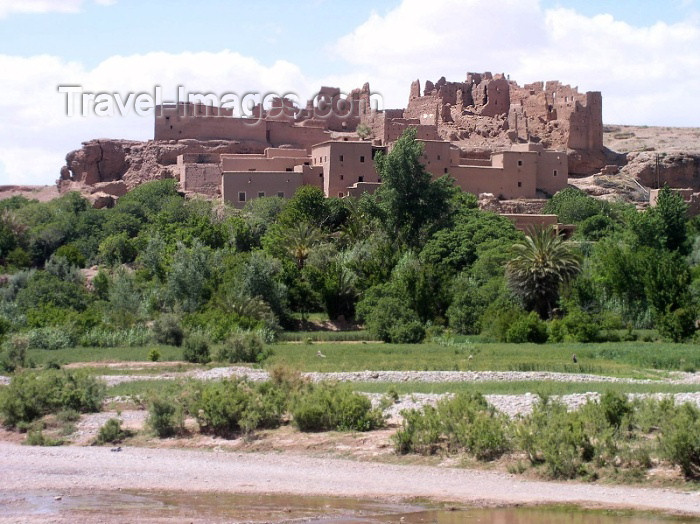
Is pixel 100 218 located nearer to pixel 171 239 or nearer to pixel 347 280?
pixel 171 239

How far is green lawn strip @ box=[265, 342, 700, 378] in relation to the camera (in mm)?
27328

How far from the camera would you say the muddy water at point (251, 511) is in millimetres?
14594

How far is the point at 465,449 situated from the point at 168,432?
17.6 feet

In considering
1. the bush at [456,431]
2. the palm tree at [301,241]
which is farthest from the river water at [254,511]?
the palm tree at [301,241]

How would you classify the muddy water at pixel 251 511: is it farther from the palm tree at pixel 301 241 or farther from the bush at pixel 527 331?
the palm tree at pixel 301 241

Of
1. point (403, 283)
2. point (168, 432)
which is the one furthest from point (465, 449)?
point (403, 283)

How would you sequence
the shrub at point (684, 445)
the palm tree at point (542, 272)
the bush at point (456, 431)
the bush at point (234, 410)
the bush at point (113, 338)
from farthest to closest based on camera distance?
Answer: the palm tree at point (542, 272) → the bush at point (113, 338) → the bush at point (234, 410) → the bush at point (456, 431) → the shrub at point (684, 445)

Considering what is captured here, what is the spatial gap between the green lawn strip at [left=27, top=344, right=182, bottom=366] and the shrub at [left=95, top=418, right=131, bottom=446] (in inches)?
393

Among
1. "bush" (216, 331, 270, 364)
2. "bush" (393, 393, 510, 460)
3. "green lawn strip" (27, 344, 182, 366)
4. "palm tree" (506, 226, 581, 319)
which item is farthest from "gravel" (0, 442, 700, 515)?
"palm tree" (506, 226, 581, 319)

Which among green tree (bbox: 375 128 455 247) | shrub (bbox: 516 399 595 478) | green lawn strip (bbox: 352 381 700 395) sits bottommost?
green lawn strip (bbox: 352 381 700 395)

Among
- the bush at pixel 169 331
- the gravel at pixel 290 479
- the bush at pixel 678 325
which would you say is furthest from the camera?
the bush at pixel 169 331

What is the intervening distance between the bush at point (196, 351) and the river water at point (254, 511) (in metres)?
13.7

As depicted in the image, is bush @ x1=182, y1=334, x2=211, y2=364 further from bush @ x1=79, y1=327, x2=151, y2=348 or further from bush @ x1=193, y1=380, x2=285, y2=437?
bush @ x1=193, y1=380, x2=285, y2=437

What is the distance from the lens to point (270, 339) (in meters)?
34.2
